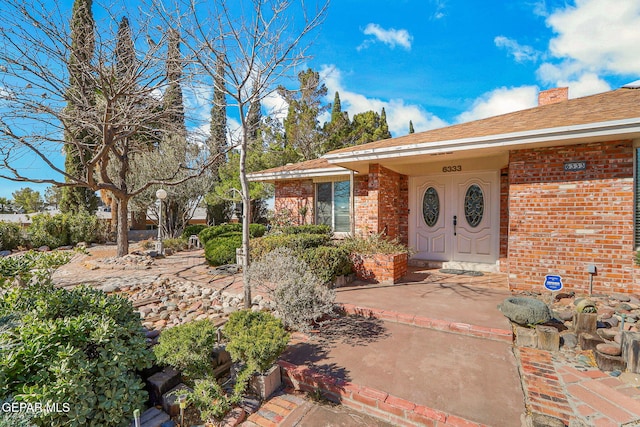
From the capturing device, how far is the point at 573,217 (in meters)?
4.98

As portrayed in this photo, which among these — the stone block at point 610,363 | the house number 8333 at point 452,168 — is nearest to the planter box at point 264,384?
the stone block at point 610,363

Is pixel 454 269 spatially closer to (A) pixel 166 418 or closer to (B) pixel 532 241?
(B) pixel 532 241

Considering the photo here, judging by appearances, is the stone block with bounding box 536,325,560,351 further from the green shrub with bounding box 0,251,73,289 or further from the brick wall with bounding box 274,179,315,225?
the brick wall with bounding box 274,179,315,225

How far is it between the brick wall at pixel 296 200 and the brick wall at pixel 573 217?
5905 millimetres

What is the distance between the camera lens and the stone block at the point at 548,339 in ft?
10.7

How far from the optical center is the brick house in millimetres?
4664

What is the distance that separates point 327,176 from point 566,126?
606 cm

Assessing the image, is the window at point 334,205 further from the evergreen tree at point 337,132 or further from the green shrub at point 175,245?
the evergreen tree at point 337,132

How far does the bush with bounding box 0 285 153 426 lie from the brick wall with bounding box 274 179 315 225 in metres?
7.34

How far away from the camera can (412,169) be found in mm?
7773

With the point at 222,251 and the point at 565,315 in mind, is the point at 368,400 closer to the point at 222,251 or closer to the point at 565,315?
the point at 565,315

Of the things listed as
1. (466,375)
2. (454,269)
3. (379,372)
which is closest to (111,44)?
(379,372)

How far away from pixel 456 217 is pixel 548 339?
4.32 m

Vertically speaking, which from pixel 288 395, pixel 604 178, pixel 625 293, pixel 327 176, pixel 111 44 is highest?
pixel 111 44
